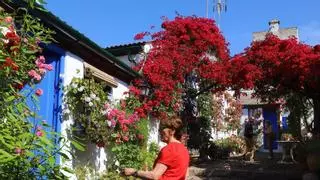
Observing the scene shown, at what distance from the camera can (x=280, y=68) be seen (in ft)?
42.7

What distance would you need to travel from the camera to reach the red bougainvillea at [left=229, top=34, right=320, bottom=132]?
41.1ft

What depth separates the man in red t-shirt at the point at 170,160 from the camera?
12.9ft

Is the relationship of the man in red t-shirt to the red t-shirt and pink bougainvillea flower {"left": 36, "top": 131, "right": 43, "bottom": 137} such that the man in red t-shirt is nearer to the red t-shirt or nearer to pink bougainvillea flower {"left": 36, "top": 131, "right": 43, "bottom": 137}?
the red t-shirt

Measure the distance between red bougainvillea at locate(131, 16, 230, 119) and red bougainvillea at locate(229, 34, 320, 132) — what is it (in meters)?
0.81

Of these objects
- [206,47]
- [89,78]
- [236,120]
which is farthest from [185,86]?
[236,120]

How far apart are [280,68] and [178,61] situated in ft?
9.69

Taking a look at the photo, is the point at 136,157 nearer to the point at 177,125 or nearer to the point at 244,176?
the point at 244,176

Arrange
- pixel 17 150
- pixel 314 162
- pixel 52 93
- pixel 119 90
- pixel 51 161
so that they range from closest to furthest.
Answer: pixel 17 150 → pixel 51 161 → pixel 52 93 → pixel 314 162 → pixel 119 90

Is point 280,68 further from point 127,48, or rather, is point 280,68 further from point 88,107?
point 88,107

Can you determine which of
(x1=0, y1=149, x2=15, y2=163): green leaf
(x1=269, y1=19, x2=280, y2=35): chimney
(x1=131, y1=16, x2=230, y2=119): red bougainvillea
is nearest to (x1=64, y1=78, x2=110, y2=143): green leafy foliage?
(x1=131, y1=16, x2=230, y2=119): red bougainvillea

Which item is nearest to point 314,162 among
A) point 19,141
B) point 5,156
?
point 19,141

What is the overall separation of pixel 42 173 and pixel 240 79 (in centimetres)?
1102

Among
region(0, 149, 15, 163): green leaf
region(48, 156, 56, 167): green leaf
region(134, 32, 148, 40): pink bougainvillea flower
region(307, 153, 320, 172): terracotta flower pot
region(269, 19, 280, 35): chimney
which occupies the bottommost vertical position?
region(307, 153, 320, 172): terracotta flower pot

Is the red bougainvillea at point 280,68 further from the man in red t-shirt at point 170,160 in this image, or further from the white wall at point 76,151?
the man in red t-shirt at point 170,160
